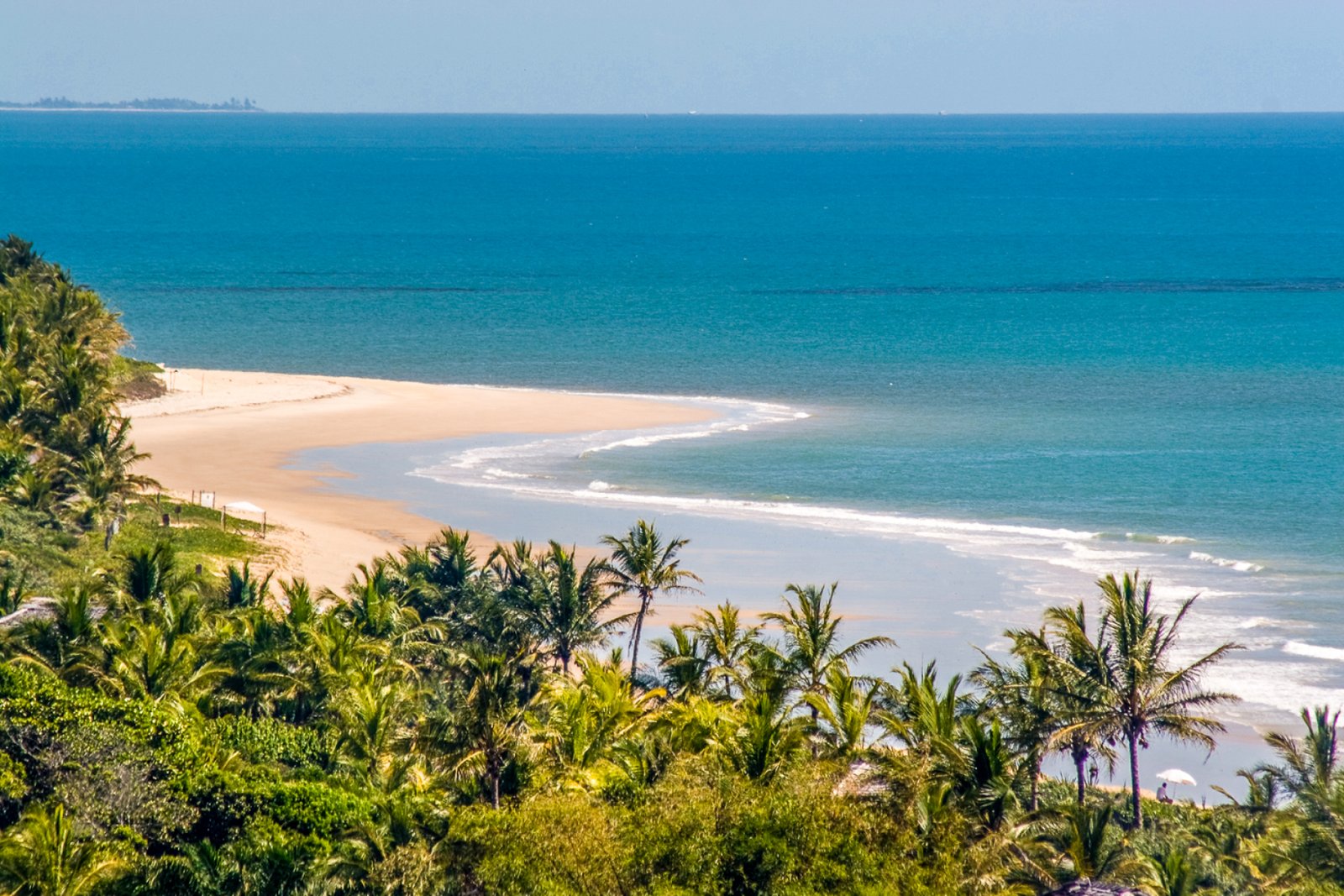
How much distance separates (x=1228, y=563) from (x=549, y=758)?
31770 mm

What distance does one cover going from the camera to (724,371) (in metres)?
86.9

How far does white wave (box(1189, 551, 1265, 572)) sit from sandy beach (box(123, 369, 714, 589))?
25929 millimetres

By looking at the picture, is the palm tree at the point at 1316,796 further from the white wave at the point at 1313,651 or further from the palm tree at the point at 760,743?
the white wave at the point at 1313,651

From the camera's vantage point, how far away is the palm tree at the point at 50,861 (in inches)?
763

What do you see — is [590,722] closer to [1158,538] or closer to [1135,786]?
[1135,786]

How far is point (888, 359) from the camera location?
90.0 m

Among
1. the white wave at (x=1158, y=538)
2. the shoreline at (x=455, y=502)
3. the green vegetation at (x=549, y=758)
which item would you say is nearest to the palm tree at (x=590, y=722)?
the green vegetation at (x=549, y=758)

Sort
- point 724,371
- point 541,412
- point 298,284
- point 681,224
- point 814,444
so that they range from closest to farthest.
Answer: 1. point 814,444
2. point 541,412
3. point 724,371
4. point 298,284
5. point 681,224

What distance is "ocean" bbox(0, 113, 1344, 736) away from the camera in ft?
166

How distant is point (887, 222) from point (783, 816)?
158 m

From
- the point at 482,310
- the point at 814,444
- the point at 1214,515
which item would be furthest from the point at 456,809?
the point at 482,310

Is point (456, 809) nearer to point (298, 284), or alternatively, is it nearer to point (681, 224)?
point (298, 284)

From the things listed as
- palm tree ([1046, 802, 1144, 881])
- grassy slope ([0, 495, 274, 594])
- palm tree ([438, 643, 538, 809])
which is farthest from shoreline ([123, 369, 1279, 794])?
palm tree ([438, 643, 538, 809])

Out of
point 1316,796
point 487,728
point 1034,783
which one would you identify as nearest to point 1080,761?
point 1034,783
